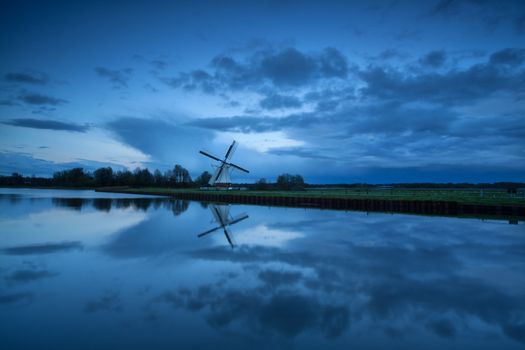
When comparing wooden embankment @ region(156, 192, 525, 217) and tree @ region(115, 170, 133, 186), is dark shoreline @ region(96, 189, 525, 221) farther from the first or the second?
tree @ region(115, 170, 133, 186)

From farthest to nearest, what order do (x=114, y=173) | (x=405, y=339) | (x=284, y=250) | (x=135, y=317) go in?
(x=114, y=173) → (x=284, y=250) → (x=135, y=317) → (x=405, y=339)

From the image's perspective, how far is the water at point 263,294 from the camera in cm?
620

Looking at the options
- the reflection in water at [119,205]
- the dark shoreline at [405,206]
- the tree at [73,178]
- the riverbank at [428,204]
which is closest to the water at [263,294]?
the dark shoreline at [405,206]

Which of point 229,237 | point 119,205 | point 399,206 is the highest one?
point 399,206

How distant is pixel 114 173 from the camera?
15375cm

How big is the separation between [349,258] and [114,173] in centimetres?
16103

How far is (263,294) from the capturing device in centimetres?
855

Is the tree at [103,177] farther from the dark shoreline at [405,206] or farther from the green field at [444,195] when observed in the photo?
the dark shoreline at [405,206]

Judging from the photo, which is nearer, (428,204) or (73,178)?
(428,204)

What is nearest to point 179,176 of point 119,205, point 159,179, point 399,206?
point 159,179

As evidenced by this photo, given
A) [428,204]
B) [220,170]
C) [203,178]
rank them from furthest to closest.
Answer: [203,178] < [220,170] < [428,204]

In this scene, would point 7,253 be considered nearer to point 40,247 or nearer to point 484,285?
point 40,247

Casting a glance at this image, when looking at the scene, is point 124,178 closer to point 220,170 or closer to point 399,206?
point 220,170

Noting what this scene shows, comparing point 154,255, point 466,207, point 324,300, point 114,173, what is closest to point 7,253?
point 154,255
